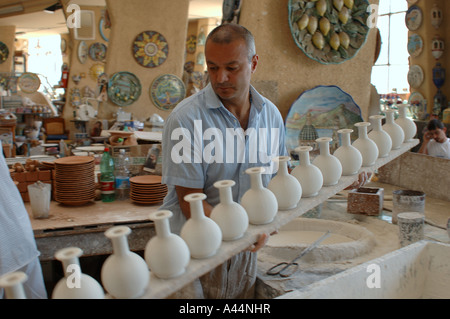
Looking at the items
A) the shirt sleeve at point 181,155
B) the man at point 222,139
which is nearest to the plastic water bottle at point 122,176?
the man at point 222,139

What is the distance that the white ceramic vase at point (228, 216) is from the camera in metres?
1.57

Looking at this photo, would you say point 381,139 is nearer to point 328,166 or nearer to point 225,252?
point 328,166

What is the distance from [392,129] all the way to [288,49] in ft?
4.28

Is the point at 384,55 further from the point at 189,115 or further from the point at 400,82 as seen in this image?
the point at 189,115

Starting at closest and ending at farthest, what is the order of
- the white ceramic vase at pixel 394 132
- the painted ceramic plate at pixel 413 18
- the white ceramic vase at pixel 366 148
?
the white ceramic vase at pixel 366 148 < the white ceramic vase at pixel 394 132 < the painted ceramic plate at pixel 413 18

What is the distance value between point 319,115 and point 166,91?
4380 mm

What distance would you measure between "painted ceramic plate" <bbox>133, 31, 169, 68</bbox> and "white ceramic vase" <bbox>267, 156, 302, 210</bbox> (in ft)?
19.4

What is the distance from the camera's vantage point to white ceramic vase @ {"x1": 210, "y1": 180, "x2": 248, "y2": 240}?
1574 millimetres

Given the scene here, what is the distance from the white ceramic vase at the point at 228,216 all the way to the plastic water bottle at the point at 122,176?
1.79m

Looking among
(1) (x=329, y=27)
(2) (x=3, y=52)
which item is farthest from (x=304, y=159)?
(2) (x=3, y=52)

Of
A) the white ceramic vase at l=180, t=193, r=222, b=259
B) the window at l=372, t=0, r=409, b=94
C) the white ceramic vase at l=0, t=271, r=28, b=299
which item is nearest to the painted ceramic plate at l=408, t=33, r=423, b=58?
the window at l=372, t=0, r=409, b=94

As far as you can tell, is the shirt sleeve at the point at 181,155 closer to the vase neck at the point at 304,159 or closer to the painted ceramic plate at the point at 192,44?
the vase neck at the point at 304,159
